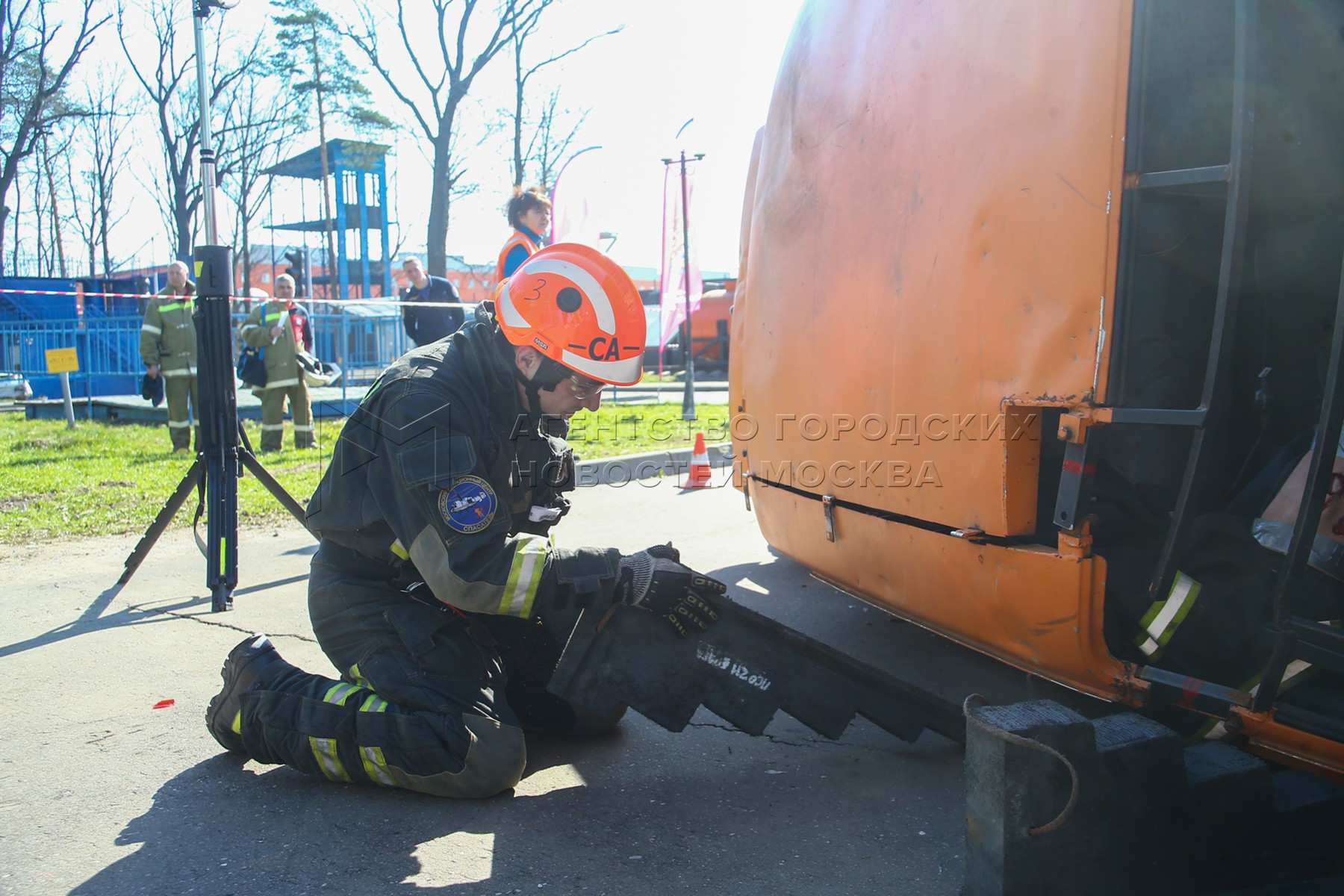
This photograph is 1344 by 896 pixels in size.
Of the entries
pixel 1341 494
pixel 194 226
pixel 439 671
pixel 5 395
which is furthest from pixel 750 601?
pixel 194 226

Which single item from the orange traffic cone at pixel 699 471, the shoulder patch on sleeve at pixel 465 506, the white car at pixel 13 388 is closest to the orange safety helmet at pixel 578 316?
the shoulder patch on sleeve at pixel 465 506

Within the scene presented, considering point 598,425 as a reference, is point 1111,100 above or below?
above

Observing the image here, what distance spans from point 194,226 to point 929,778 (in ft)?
119

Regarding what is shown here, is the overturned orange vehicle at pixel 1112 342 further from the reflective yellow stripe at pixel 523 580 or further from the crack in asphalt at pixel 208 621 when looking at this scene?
the crack in asphalt at pixel 208 621

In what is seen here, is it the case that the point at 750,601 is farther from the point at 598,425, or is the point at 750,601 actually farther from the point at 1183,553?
the point at 598,425

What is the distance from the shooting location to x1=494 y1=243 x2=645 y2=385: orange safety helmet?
108 inches

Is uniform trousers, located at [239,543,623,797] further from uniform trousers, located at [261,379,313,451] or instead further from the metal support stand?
uniform trousers, located at [261,379,313,451]

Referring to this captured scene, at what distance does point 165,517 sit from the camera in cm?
444

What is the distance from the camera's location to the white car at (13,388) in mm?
16125

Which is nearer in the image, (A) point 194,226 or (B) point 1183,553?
(B) point 1183,553

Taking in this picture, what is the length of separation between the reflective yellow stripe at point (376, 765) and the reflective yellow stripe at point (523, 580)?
1.71 ft

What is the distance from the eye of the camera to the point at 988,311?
2.36m

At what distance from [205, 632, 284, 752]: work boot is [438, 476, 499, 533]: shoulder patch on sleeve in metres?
0.83

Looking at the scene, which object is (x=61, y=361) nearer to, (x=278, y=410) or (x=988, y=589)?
(x=278, y=410)
